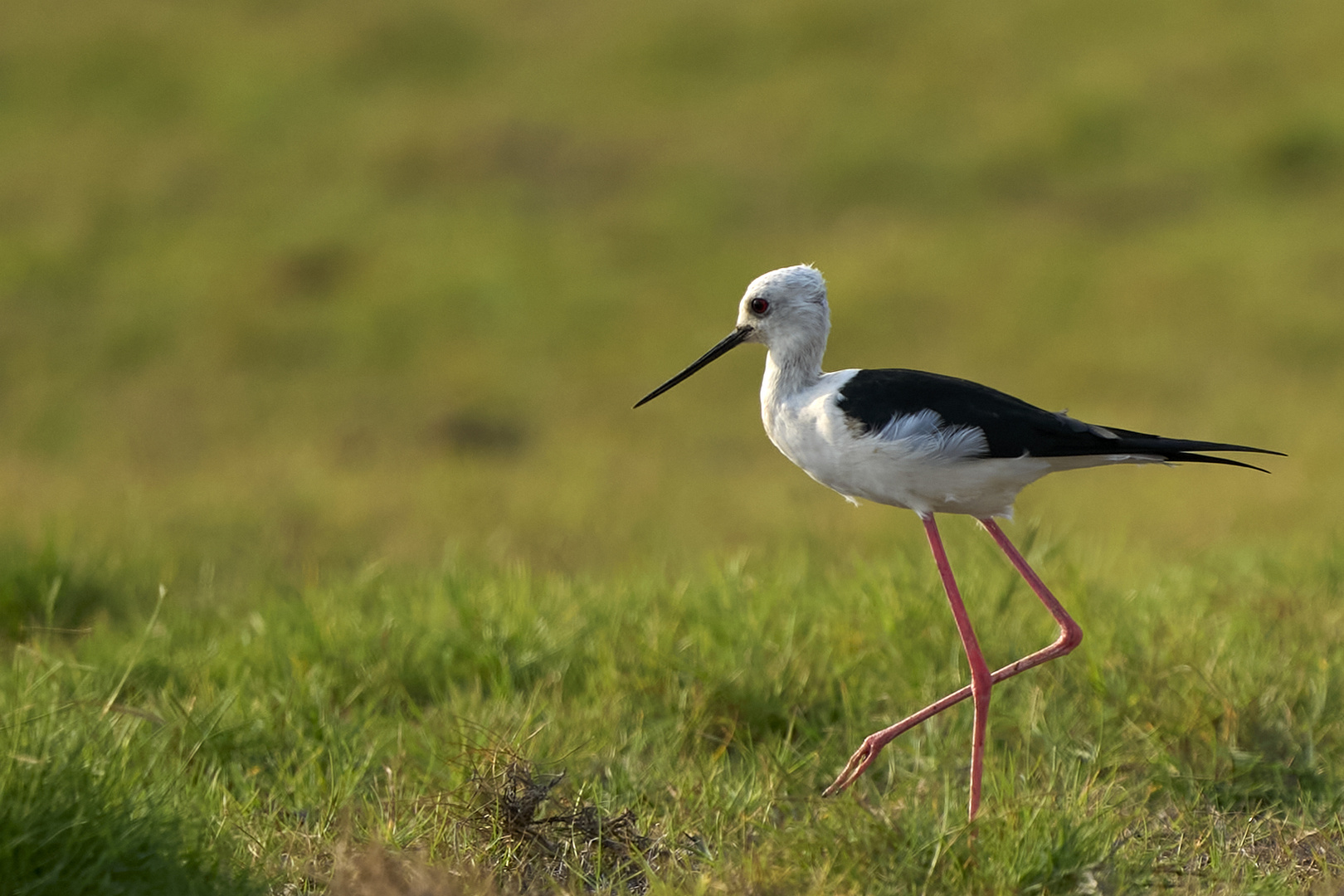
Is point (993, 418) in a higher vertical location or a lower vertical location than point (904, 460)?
higher

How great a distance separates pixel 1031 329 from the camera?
39.4 feet

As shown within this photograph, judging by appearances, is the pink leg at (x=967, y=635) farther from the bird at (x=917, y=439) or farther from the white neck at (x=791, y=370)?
the white neck at (x=791, y=370)

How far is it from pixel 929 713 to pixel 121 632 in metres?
3.20

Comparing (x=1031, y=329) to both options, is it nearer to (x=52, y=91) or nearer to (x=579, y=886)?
(x=579, y=886)

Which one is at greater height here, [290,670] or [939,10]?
[939,10]

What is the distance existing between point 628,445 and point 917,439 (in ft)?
24.0

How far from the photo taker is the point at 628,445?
34.1ft

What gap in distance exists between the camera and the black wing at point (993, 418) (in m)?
3.06

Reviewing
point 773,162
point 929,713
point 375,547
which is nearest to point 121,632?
point 375,547

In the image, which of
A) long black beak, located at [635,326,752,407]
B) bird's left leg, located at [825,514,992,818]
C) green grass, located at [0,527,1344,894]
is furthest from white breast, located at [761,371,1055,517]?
green grass, located at [0,527,1344,894]

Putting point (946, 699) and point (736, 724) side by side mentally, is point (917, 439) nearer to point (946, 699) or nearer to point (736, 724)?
point (946, 699)

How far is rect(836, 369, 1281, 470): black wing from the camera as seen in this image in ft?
10.0

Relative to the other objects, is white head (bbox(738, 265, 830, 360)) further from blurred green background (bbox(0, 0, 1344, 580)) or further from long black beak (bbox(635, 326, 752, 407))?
blurred green background (bbox(0, 0, 1344, 580))

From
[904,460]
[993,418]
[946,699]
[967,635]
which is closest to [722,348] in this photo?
[904,460]
